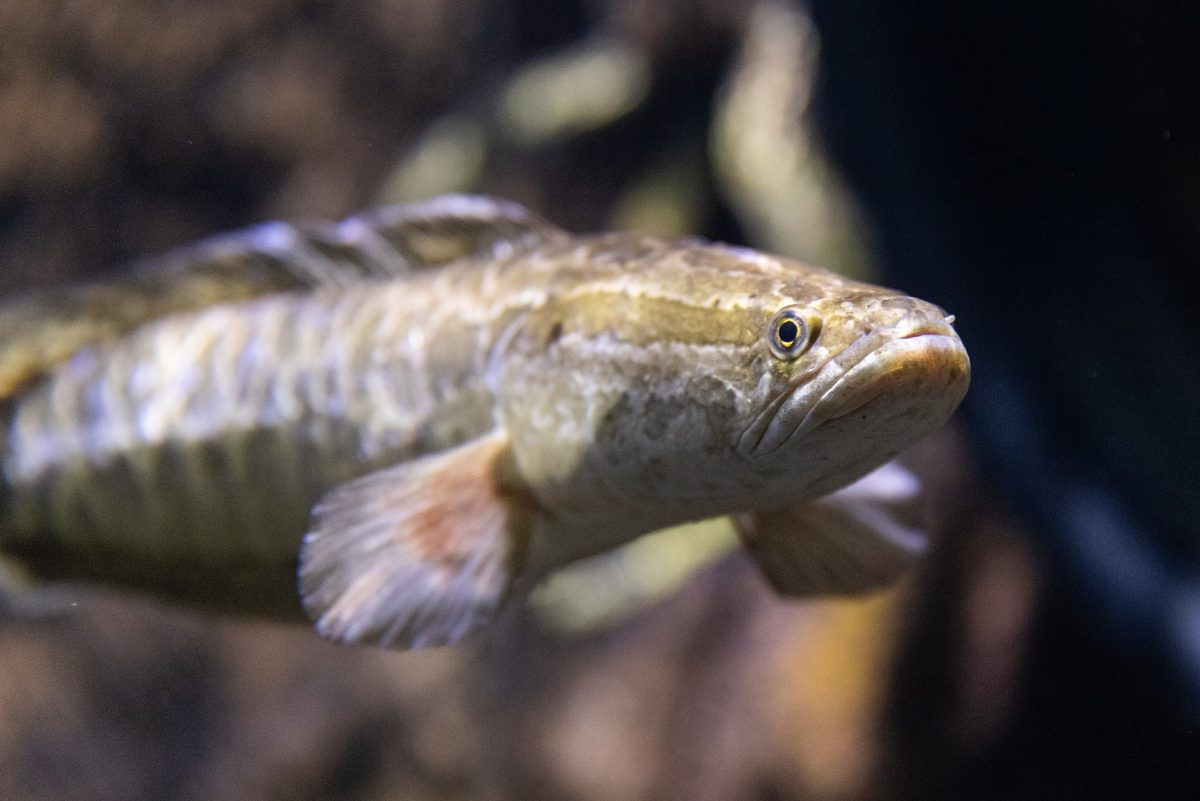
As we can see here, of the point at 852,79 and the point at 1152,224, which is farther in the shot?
the point at 852,79

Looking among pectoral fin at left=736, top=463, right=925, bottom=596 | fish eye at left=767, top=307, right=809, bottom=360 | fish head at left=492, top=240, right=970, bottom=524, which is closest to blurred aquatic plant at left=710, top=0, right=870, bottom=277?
pectoral fin at left=736, top=463, right=925, bottom=596

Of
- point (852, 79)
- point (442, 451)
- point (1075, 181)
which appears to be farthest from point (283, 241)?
point (1075, 181)

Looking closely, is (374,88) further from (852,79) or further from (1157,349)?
(1157,349)

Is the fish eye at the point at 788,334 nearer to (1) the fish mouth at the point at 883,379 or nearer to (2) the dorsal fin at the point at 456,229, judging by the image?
(1) the fish mouth at the point at 883,379

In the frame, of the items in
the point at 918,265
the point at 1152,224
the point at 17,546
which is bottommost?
the point at 17,546

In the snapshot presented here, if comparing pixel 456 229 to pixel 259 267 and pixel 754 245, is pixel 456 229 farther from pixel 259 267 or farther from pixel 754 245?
pixel 754 245

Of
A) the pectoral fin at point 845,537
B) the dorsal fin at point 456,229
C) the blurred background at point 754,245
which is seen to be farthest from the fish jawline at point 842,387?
the blurred background at point 754,245

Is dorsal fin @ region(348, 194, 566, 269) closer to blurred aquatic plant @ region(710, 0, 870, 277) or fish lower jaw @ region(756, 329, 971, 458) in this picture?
fish lower jaw @ region(756, 329, 971, 458)
